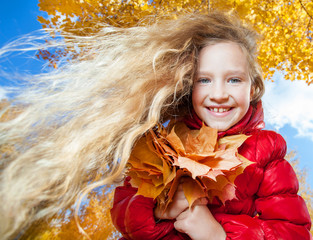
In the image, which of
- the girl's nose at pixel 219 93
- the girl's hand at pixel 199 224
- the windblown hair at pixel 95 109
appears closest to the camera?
the windblown hair at pixel 95 109

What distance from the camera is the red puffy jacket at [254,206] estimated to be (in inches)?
49.9

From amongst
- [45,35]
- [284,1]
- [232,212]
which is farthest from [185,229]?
[284,1]

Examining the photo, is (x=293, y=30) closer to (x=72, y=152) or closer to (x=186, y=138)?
(x=186, y=138)

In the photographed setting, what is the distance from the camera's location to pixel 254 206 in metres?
1.42

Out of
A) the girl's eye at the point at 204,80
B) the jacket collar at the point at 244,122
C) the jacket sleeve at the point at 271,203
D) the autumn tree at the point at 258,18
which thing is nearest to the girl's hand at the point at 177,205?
the jacket sleeve at the point at 271,203

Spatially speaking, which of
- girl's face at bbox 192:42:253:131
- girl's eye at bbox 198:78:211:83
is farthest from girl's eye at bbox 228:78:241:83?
girl's eye at bbox 198:78:211:83

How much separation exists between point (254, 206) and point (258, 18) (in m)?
2.60

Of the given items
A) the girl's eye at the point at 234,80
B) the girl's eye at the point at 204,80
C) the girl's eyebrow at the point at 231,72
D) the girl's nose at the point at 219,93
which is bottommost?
the girl's nose at the point at 219,93

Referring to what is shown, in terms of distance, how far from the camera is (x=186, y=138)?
4.61 feet

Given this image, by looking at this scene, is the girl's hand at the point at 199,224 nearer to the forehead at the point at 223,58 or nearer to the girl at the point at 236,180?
the girl at the point at 236,180

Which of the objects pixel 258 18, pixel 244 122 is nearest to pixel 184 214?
Result: pixel 244 122

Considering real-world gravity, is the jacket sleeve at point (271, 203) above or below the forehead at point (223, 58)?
below

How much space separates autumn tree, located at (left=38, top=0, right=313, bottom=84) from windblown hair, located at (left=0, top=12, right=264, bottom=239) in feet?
4.07

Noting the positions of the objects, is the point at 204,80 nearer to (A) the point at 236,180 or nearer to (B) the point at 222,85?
(B) the point at 222,85
